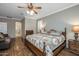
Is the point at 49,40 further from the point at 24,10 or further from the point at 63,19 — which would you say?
the point at 24,10

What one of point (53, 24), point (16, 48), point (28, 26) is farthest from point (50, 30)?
point (16, 48)

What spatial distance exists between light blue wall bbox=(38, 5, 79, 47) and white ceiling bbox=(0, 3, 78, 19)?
104mm

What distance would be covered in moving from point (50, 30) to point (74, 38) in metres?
0.61

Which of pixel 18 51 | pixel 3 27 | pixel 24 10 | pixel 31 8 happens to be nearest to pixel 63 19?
pixel 31 8

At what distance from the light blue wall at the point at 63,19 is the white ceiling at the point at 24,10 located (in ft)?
0.34

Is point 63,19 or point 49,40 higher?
point 63,19

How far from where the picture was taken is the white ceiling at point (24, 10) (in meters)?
1.61

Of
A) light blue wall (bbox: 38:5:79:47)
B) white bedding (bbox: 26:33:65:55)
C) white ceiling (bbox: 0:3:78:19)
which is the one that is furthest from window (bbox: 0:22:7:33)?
light blue wall (bbox: 38:5:79:47)

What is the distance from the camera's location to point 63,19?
1796 millimetres

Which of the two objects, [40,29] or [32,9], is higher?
[32,9]

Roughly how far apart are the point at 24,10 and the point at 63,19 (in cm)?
81

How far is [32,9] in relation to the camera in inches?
70.2

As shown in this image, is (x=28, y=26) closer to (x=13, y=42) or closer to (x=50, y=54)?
(x=13, y=42)

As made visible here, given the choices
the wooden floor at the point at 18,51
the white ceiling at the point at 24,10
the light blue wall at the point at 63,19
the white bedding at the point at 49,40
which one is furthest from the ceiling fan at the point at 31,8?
the wooden floor at the point at 18,51
